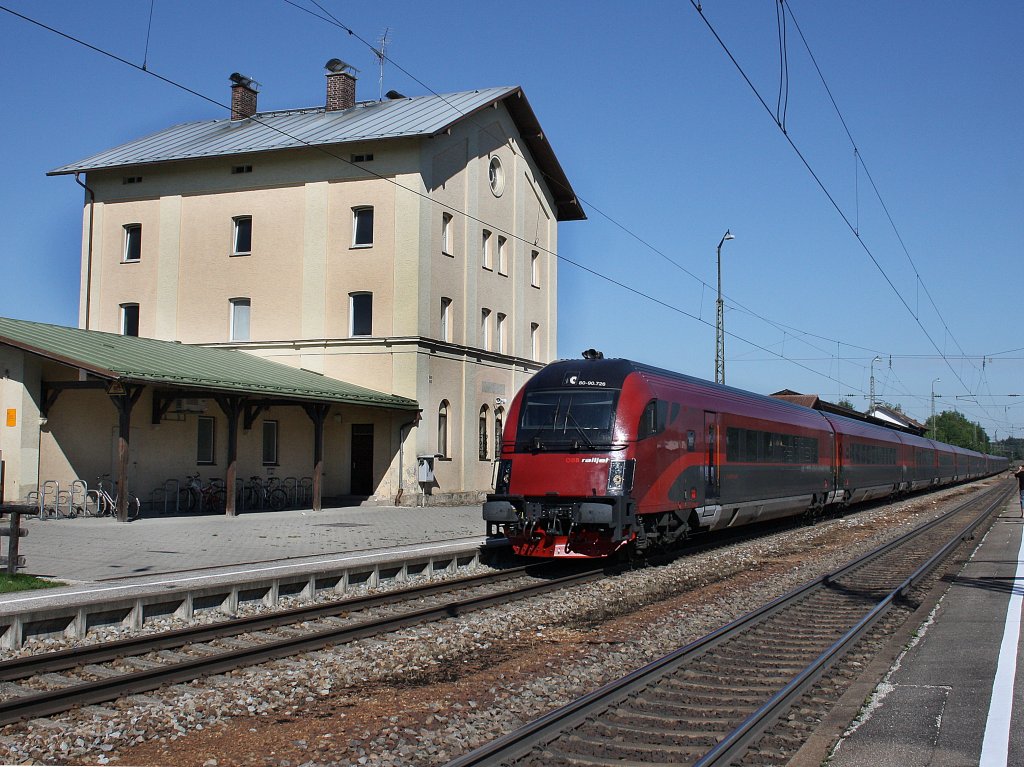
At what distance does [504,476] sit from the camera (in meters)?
14.9

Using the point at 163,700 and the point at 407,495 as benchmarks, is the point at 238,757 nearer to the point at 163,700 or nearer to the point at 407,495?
the point at 163,700

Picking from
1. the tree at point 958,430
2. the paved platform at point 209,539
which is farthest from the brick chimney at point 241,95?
the tree at point 958,430

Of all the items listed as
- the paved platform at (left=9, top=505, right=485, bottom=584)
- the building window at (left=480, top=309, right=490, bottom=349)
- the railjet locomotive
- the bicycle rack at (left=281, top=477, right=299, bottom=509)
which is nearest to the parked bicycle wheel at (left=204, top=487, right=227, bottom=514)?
the paved platform at (left=9, top=505, right=485, bottom=584)

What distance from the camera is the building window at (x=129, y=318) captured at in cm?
3306

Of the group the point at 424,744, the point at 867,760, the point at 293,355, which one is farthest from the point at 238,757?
the point at 293,355

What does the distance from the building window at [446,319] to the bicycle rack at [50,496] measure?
1272 centimetres

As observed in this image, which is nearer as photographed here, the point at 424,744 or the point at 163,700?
the point at 424,744

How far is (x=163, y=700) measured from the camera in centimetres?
726

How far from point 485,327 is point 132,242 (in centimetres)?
1246

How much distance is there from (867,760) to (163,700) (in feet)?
16.2

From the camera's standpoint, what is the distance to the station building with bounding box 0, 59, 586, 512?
2848 cm

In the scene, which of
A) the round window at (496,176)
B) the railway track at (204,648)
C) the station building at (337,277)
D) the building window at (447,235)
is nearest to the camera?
the railway track at (204,648)

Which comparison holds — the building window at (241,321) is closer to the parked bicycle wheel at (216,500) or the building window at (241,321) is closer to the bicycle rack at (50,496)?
the parked bicycle wheel at (216,500)

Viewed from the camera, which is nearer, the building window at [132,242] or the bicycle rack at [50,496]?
the bicycle rack at [50,496]
